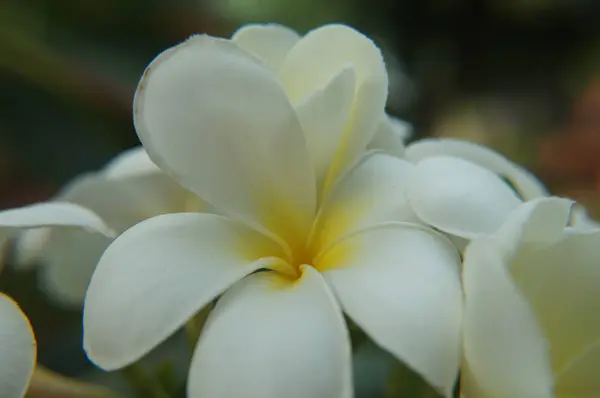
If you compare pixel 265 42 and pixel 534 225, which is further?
pixel 265 42

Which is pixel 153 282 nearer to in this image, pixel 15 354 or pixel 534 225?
pixel 15 354

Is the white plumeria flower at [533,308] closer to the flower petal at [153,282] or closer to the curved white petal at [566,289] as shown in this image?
the curved white petal at [566,289]

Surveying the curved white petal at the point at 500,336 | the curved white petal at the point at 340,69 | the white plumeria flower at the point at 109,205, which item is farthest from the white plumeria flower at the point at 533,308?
the white plumeria flower at the point at 109,205

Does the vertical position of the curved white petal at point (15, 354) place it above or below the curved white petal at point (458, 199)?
below

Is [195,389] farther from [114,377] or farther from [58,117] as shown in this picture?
[58,117]

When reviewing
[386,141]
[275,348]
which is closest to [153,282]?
[275,348]
